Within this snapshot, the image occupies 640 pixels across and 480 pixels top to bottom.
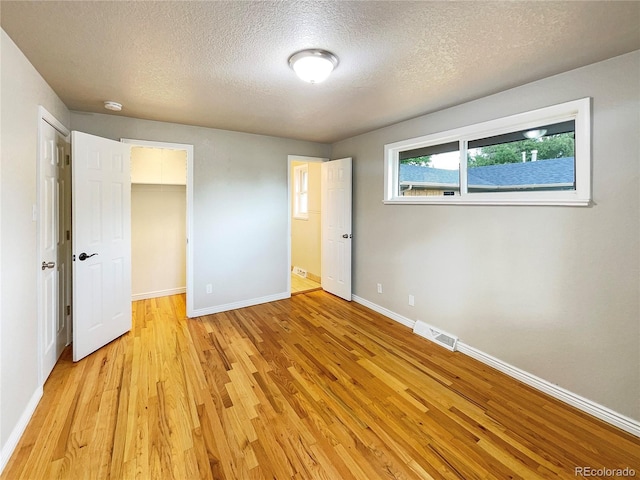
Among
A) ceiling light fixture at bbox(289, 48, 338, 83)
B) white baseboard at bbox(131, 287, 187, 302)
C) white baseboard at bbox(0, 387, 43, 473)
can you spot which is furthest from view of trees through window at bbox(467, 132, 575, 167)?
white baseboard at bbox(131, 287, 187, 302)

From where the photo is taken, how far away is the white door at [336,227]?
4.35 metres

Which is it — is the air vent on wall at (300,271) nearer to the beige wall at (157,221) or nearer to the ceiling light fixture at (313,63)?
the beige wall at (157,221)

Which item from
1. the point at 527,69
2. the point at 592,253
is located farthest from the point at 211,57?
the point at 592,253

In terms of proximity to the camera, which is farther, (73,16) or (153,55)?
(153,55)

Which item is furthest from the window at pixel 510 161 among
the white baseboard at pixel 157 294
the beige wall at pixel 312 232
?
the white baseboard at pixel 157 294

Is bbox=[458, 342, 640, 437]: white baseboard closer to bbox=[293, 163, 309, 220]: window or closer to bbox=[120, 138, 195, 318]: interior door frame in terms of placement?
bbox=[120, 138, 195, 318]: interior door frame

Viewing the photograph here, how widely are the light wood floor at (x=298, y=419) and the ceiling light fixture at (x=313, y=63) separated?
7.54 ft

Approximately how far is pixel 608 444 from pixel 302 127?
3.84 metres

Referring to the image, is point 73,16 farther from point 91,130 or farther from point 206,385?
point 206,385

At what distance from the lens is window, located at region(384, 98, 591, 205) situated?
7.06ft

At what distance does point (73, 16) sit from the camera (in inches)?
61.2

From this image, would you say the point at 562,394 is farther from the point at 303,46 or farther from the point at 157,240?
the point at 157,240

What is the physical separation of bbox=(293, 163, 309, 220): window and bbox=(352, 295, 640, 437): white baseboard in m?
3.97

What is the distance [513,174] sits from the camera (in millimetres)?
2574
